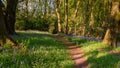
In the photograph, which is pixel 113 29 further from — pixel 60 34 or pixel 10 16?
pixel 60 34

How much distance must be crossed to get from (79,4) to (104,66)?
54019 millimetres

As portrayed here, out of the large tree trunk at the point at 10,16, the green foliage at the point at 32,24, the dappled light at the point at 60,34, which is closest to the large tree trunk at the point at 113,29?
the dappled light at the point at 60,34

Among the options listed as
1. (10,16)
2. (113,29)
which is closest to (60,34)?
(10,16)

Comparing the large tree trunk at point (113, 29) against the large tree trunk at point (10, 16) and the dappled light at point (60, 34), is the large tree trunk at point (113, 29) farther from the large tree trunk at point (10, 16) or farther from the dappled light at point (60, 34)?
the large tree trunk at point (10, 16)

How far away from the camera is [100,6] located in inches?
2692

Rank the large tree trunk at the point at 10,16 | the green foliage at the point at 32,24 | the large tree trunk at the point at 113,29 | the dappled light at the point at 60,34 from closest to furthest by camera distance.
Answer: the dappled light at the point at 60,34 → the large tree trunk at the point at 113,29 → the large tree trunk at the point at 10,16 → the green foliage at the point at 32,24

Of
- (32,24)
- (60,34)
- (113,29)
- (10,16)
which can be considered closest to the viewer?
(113,29)

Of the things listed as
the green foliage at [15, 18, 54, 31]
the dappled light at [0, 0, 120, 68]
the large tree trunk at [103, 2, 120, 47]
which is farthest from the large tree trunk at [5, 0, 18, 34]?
the green foliage at [15, 18, 54, 31]

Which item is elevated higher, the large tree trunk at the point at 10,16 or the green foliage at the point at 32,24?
the large tree trunk at the point at 10,16

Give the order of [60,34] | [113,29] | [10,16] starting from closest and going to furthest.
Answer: [113,29] → [10,16] → [60,34]

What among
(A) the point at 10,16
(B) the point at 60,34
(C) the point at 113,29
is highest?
(A) the point at 10,16

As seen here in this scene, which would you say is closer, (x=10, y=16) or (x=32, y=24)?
(x=10, y=16)

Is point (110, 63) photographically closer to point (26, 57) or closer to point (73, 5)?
point (26, 57)

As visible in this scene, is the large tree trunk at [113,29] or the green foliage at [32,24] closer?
the large tree trunk at [113,29]
